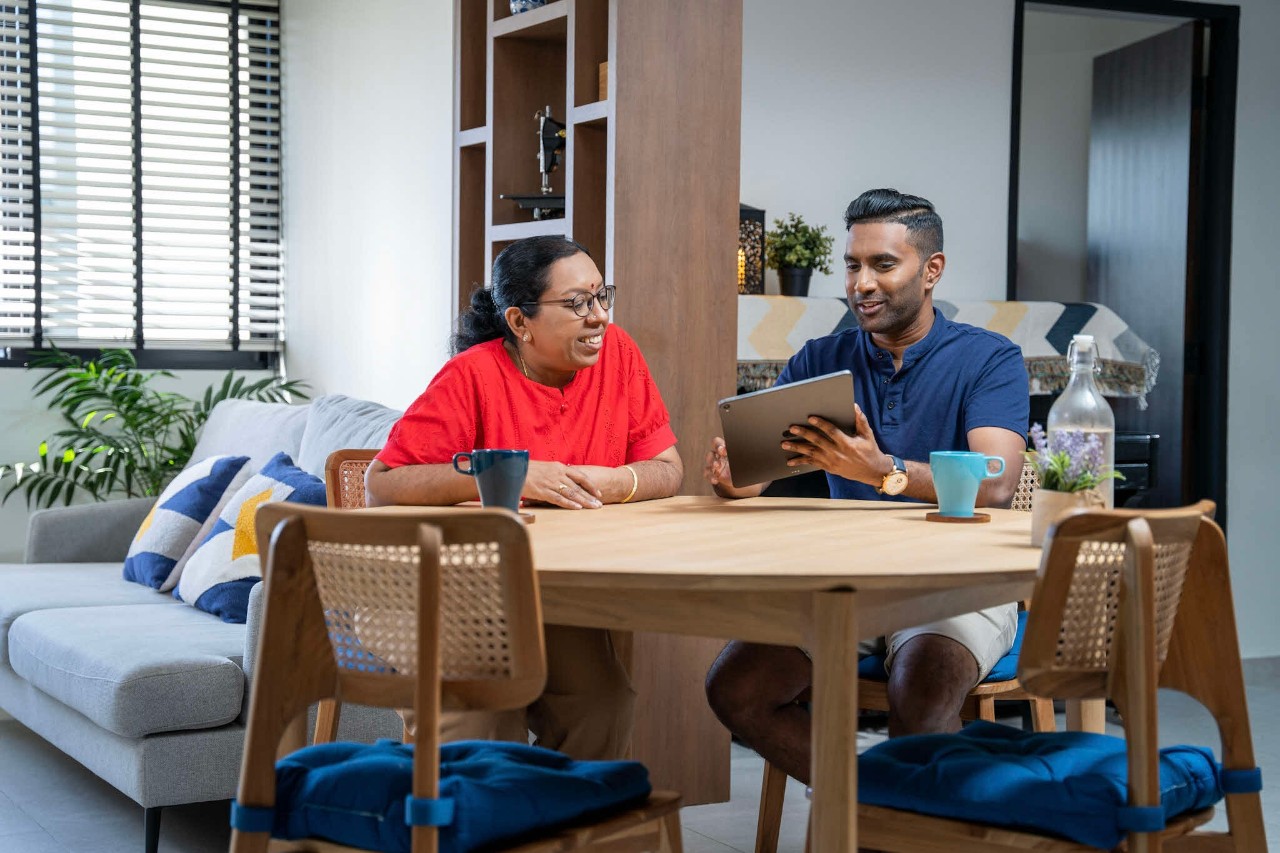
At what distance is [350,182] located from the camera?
4.89m

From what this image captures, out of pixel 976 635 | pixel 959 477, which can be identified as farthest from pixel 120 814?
pixel 959 477

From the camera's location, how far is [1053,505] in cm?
190

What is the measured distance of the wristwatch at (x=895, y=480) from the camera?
237cm

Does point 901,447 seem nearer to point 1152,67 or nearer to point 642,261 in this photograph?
point 642,261

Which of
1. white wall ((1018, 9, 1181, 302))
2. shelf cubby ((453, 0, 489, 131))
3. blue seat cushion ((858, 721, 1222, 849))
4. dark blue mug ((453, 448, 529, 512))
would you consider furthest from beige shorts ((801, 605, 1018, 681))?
white wall ((1018, 9, 1181, 302))

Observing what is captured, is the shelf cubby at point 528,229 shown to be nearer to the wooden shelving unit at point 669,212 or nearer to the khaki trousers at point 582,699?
the wooden shelving unit at point 669,212

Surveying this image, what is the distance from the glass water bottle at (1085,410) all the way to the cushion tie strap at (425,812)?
0.93 m

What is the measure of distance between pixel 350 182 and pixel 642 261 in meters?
2.05

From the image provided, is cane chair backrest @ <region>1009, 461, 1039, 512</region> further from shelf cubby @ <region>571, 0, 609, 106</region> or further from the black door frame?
the black door frame

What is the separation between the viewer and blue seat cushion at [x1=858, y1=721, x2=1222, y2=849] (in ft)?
5.33

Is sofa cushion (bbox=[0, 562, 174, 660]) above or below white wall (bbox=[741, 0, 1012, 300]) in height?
below

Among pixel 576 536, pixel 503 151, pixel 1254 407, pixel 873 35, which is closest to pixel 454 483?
pixel 576 536

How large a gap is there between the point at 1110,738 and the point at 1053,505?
11.8 inches

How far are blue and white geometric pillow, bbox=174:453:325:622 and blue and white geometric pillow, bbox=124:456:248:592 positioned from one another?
213 millimetres
